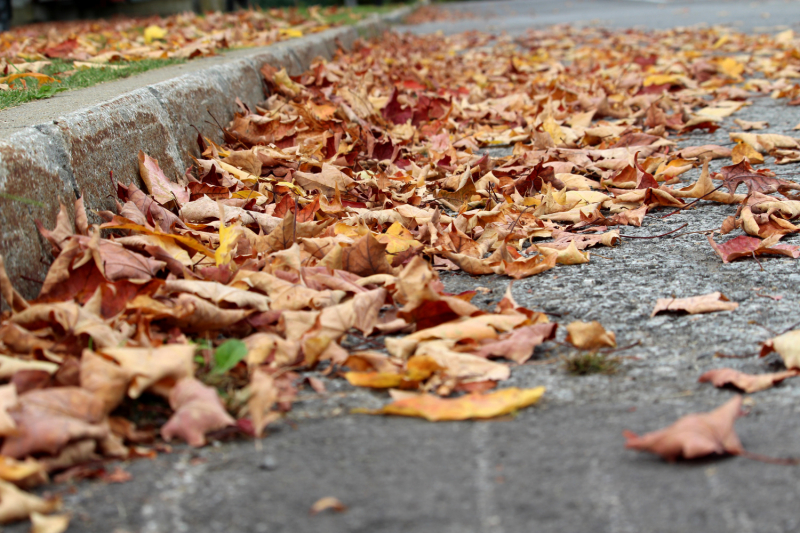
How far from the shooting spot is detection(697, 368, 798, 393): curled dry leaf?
125cm

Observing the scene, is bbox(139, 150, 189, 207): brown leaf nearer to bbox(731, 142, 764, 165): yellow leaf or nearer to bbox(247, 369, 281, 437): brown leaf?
bbox(247, 369, 281, 437): brown leaf

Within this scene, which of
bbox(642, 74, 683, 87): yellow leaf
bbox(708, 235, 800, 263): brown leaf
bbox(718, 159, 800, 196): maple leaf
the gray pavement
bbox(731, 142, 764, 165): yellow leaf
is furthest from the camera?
the gray pavement

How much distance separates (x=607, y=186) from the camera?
2557 mm

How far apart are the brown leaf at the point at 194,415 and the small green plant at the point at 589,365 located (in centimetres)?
60

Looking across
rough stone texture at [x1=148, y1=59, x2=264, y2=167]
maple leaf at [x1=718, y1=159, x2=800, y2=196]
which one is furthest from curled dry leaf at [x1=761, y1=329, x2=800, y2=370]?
rough stone texture at [x1=148, y1=59, x2=264, y2=167]

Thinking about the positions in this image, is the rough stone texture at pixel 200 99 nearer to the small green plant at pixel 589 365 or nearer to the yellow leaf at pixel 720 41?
the small green plant at pixel 589 365

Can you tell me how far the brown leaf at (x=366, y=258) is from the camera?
5.61 ft

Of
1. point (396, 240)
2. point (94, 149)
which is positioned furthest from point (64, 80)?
point (396, 240)

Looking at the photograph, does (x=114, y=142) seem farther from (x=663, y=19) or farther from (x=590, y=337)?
(x=663, y=19)

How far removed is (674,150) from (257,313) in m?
2.12

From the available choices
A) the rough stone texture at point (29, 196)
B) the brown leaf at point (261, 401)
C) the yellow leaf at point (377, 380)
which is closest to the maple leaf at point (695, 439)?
the yellow leaf at point (377, 380)

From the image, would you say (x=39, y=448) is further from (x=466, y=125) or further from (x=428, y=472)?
(x=466, y=125)

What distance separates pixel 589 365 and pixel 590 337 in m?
0.09

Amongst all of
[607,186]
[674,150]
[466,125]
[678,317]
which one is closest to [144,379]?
[678,317]
